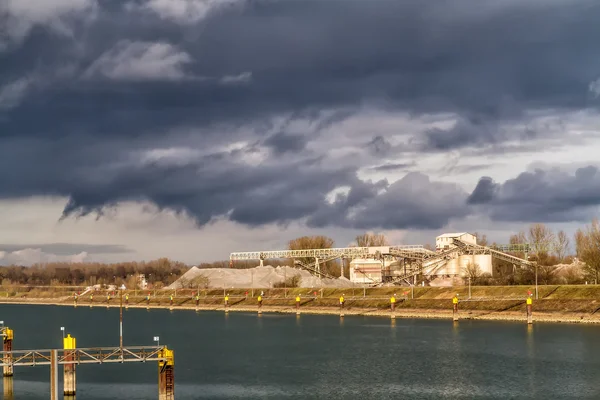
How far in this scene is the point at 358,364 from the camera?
107 m

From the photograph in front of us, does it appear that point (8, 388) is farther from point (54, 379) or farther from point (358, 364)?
point (358, 364)

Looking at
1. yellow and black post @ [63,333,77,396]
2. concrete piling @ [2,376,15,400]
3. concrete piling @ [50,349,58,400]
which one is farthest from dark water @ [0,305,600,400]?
concrete piling @ [50,349,58,400]

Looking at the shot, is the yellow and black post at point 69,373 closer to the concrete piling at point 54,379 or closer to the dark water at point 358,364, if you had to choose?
the dark water at point 358,364

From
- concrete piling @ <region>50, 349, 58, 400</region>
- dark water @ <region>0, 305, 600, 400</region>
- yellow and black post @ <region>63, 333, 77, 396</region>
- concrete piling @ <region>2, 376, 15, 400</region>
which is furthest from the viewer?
dark water @ <region>0, 305, 600, 400</region>

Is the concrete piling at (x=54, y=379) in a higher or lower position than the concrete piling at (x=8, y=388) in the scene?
higher

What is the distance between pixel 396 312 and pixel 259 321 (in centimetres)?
3376

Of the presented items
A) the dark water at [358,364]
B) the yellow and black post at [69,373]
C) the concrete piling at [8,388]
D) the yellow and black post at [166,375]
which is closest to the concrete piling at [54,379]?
the yellow and black post at [69,373]

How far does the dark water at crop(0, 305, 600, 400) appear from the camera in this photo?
281ft

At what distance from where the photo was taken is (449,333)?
145 m

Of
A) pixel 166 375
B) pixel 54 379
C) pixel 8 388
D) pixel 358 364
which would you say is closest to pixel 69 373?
pixel 54 379

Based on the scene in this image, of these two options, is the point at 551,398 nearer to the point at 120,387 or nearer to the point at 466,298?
the point at 120,387

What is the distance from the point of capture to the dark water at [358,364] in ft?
281

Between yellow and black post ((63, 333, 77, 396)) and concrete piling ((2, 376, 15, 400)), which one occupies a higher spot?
yellow and black post ((63, 333, 77, 396))

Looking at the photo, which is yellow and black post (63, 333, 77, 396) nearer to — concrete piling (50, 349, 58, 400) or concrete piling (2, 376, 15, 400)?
concrete piling (50, 349, 58, 400)
